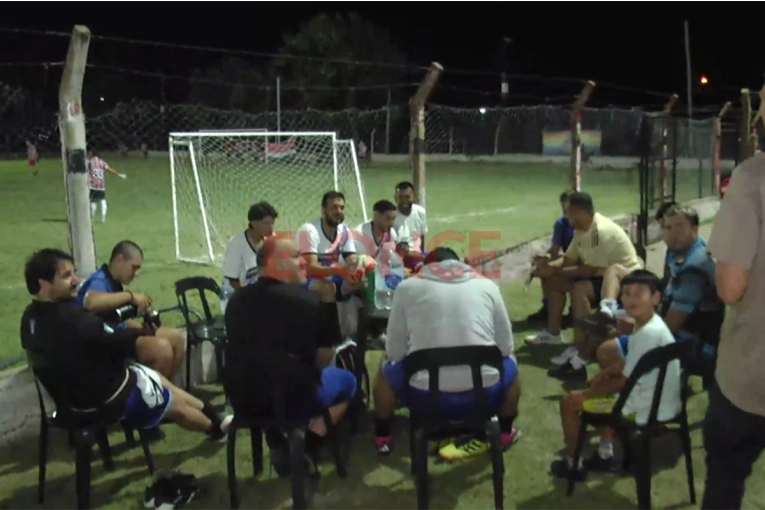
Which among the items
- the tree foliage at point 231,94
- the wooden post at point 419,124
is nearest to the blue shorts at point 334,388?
the wooden post at point 419,124

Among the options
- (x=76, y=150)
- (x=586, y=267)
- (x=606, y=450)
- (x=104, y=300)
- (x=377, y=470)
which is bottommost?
(x=377, y=470)

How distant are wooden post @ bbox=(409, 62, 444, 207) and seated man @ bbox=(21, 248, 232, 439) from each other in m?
4.34

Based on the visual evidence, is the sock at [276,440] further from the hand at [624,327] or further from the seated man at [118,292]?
the hand at [624,327]

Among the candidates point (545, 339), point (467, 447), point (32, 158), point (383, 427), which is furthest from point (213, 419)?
point (32, 158)

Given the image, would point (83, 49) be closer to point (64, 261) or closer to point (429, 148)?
point (64, 261)

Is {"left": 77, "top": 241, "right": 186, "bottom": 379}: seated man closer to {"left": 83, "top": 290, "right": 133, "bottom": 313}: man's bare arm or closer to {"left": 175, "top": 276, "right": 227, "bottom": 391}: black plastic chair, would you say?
{"left": 83, "top": 290, "right": 133, "bottom": 313}: man's bare arm

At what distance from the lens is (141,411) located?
3.86 metres

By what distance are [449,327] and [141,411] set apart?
1.59 metres

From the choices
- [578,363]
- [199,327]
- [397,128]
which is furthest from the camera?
[397,128]

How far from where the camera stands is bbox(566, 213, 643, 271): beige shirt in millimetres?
6180

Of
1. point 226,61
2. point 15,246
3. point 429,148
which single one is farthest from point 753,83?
point 15,246

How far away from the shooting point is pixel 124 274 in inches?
183

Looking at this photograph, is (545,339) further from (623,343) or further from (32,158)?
(32,158)

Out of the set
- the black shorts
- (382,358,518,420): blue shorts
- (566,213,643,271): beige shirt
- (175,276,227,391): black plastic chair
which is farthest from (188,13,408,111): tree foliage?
(382,358,518,420): blue shorts
